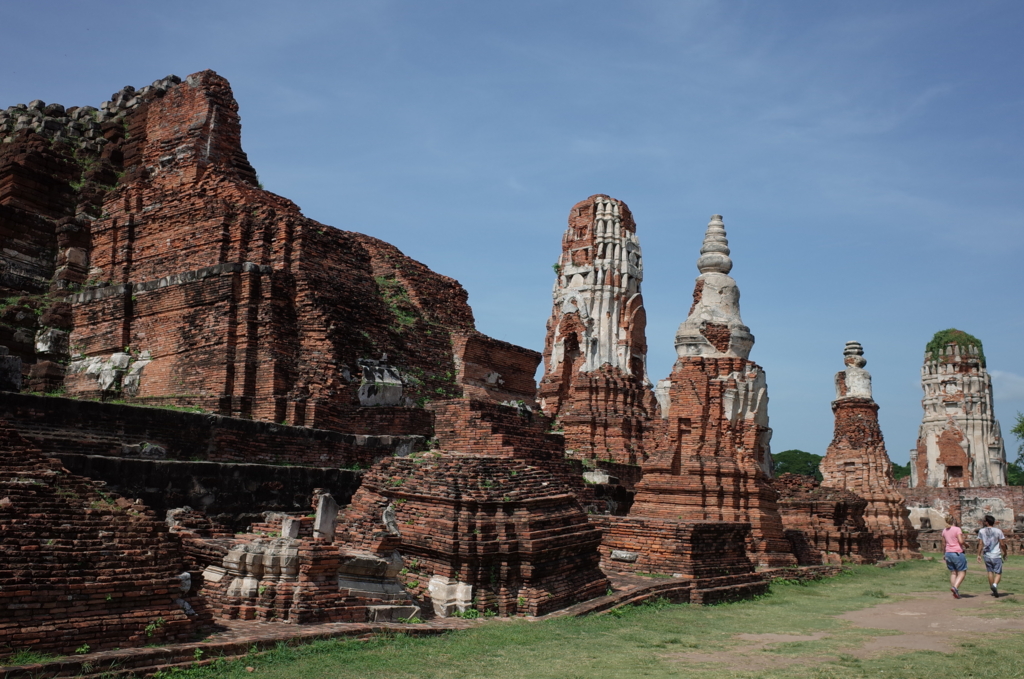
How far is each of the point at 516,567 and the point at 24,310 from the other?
29.6 feet

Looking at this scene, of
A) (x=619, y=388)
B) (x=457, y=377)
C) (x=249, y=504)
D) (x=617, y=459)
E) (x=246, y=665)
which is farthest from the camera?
(x=619, y=388)

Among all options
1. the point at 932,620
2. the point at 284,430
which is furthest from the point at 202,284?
the point at 932,620

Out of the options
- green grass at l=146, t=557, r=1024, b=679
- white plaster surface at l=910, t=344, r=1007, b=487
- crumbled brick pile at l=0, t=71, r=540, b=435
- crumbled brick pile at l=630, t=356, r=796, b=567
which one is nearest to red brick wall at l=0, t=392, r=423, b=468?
crumbled brick pile at l=0, t=71, r=540, b=435

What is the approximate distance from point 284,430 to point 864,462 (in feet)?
55.0

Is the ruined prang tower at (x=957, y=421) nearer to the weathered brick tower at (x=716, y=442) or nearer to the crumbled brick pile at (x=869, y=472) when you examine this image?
the crumbled brick pile at (x=869, y=472)

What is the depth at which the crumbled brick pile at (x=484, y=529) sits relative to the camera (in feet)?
27.9

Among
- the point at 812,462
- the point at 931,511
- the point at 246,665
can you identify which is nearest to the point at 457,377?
the point at 246,665

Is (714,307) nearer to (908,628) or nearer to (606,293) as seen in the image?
(908,628)

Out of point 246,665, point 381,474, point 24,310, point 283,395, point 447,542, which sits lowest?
point 246,665

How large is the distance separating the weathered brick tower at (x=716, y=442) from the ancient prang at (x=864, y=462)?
8.31 meters

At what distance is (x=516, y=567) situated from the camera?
28.4 ft

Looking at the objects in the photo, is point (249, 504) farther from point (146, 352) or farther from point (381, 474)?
point (146, 352)

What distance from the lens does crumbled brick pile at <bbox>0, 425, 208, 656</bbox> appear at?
562 cm

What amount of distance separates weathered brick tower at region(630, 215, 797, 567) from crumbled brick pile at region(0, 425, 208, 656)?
8462 millimetres
